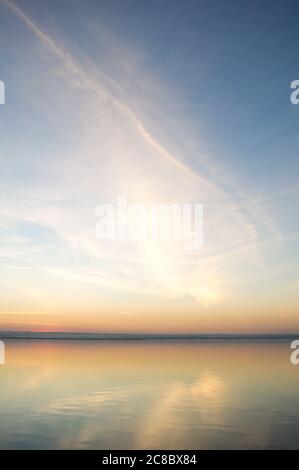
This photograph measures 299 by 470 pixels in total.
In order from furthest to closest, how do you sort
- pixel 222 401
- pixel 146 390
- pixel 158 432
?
pixel 146 390, pixel 222 401, pixel 158 432

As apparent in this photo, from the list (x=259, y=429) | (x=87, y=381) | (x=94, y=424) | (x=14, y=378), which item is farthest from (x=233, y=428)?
(x=14, y=378)

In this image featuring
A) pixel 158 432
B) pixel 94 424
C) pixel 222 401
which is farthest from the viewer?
pixel 222 401

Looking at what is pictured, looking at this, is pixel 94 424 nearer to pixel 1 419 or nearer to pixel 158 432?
pixel 158 432

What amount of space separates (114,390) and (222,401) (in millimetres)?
10513

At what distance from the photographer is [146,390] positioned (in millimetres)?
37500
